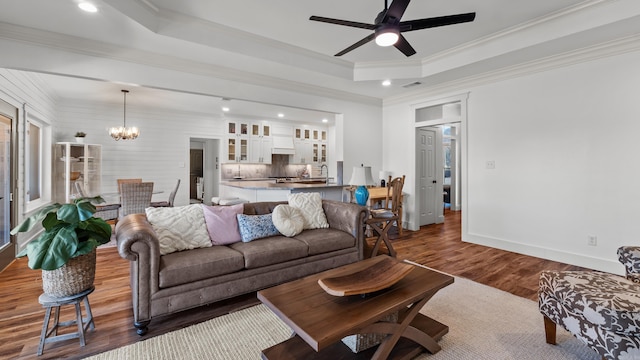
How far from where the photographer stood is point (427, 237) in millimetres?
4996

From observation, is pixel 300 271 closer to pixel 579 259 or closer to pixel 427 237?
pixel 427 237

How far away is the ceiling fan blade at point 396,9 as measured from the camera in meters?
2.12

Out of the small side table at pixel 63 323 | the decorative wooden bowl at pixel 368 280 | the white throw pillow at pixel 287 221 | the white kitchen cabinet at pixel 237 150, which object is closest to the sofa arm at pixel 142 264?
the small side table at pixel 63 323

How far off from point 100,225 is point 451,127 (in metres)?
8.26

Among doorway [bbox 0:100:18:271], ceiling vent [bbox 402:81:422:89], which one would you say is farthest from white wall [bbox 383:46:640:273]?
doorway [bbox 0:100:18:271]

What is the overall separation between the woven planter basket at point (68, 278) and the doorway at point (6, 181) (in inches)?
94.0

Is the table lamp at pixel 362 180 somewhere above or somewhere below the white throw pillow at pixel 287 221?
above

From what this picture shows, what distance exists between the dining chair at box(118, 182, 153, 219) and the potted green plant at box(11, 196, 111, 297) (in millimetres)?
2704

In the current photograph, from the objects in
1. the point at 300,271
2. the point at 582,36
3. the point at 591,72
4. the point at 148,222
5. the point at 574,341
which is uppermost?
the point at 582,36

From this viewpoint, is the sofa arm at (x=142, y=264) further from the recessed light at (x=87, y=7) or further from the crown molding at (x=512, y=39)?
the crown molding at (x=512, y=39)

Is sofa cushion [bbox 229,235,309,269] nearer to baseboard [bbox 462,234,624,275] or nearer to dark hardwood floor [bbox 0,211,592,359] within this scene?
dark hardwood floor [bbox 0,211,592,359]

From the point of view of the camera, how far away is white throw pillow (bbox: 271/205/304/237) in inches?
118

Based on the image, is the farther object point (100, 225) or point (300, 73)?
point (300, 73)

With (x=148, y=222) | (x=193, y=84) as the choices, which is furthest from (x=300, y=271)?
(x=193, y=84)
